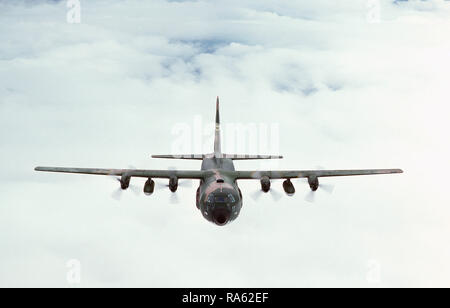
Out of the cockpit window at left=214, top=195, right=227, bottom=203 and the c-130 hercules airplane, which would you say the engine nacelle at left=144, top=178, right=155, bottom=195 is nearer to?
the c-130 hercules airplane

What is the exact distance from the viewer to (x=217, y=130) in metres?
50.0

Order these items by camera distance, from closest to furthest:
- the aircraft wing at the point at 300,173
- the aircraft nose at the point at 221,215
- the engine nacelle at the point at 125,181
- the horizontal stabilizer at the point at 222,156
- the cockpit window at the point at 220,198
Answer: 1. the aircraft nose at the point at 221,215
2. the cockpit window at the point at 220,198
3. the engine nacelle at the point at 125,181
4. the aircraft wing at the point at 300,173
5. the horizontal stabilizer at the point at 222,156

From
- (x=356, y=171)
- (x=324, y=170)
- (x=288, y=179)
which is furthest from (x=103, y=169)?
(x=356, y=171)

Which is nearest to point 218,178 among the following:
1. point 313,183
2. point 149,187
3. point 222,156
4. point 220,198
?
point 220,198

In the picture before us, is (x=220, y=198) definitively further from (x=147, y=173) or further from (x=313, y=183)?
(x=313, y=183)

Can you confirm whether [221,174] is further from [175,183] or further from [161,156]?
[161,156]

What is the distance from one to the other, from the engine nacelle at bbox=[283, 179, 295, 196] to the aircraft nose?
8.42 meters

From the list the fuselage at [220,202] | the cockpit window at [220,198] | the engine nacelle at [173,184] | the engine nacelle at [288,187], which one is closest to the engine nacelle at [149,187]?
the engine nacelle at [173,184]

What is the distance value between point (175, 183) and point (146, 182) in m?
2.88

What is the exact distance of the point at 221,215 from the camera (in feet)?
97.0

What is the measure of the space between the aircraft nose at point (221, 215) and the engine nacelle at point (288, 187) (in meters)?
8.42

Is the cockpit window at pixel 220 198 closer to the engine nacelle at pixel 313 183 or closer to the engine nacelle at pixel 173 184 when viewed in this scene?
the engine nacelle at pixel 173 184

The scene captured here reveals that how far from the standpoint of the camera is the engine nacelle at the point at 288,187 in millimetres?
35906

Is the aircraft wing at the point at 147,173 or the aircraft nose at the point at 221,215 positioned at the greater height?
the aircraft wing at the point at 147,173
